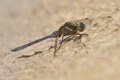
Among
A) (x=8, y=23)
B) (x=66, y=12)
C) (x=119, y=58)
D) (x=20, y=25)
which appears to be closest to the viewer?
(x=119, y=58)

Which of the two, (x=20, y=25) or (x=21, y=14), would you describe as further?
(x=21, y=14)

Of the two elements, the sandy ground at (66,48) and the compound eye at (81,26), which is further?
the compound eye at (81,26)

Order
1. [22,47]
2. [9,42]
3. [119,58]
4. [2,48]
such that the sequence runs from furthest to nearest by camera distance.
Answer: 1. [9,42]
2. [2,48]
3. [22,47]
4. [119,58]

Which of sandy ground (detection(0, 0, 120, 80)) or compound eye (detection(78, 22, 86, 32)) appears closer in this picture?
sandy ground (detection(0, 0, 120, 80))

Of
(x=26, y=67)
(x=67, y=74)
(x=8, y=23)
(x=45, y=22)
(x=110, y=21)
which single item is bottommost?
(x=67, y=74)

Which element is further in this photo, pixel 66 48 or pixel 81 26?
pixel 81 26

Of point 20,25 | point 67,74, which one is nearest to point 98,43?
point 67,74

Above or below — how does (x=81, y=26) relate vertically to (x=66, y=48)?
above

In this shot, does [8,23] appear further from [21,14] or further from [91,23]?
[91,23]
